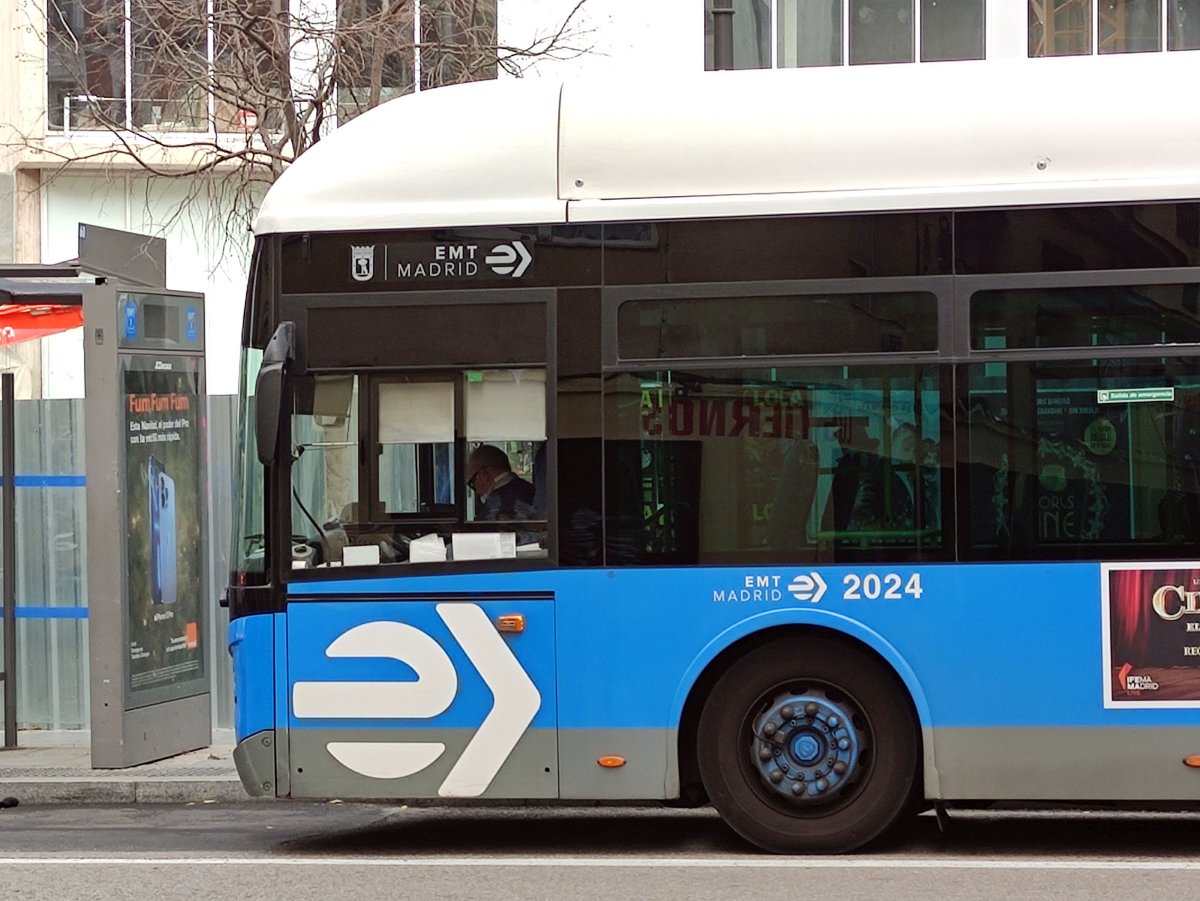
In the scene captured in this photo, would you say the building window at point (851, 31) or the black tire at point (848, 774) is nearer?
the black tire at point (848, 774)

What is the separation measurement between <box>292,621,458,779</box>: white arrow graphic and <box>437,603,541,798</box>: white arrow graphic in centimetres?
13

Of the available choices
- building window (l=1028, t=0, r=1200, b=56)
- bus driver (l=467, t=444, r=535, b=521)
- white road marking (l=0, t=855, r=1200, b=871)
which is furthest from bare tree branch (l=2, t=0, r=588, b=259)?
white road marking (l=0, t=855, r=1200, b=871)

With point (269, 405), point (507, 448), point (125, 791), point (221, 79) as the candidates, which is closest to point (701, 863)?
point (507, 448)

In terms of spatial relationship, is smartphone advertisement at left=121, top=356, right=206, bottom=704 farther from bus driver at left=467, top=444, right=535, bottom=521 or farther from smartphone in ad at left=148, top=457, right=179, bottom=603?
bus driver at left=467, top=444, right=535, bottom=521

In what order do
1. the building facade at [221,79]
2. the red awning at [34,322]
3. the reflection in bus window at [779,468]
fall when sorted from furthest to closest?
the building facade at [221,79] < the red awning at [34,322] < the reflection in bus window at [779,468]

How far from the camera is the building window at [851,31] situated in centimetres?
1997

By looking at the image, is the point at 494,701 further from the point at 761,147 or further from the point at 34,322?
the point at 34,322

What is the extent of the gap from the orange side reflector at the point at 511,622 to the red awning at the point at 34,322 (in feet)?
20.9

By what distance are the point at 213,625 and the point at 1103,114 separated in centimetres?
738

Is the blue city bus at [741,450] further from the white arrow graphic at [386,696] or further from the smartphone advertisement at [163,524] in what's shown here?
the smartphone advertisement at [163,524]

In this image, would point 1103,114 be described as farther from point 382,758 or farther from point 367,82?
point 367,82

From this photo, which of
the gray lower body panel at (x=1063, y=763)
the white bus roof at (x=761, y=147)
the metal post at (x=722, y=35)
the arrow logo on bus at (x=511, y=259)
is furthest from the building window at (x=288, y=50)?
the gray lower body panel at (x=1063, y=763)

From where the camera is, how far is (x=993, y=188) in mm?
7387

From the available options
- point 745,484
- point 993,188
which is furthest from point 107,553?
point 993,188
